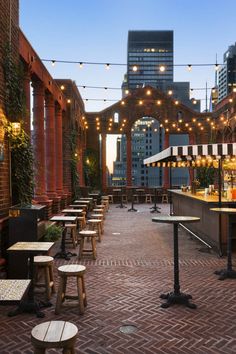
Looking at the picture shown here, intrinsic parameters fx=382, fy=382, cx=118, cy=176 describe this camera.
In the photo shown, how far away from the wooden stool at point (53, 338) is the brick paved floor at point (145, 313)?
107 cm

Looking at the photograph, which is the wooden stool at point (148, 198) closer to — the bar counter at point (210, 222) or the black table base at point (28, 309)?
the bar counter at point (210, 222)

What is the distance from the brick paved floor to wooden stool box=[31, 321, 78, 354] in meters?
1.07

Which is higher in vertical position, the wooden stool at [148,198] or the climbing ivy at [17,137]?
the climbing ivy at [17,137]

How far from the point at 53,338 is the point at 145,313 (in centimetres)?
230

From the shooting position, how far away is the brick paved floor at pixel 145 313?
3.83 metres

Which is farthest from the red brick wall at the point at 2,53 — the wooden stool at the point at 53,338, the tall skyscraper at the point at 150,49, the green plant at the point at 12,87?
the tall skyscraper at the point at 150,49

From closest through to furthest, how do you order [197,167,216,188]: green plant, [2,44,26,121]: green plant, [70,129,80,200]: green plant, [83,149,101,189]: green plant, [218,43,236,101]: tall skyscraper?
1. [2,44,26,121]: green plant
2. [70,129,80,200]: green plant
3. [197,167,216,188]: green plant
4. [83,149,101,189]: green plant
5. [218,43,236,101]: tall skyscraper

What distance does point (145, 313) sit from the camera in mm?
4719

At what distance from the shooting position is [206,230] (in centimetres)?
945

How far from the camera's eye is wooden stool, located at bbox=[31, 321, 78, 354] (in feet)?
8.52

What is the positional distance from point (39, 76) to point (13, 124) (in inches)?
159

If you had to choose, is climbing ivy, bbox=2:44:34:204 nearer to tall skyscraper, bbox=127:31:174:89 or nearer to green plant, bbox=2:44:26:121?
green plant, bbox=2:44:26:121

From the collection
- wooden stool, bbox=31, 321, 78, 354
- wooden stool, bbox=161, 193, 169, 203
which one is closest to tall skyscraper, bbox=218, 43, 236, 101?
wooden stool, bbox=161, 193, 169, 203

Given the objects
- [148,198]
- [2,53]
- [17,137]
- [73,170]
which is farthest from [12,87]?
[148,198]
